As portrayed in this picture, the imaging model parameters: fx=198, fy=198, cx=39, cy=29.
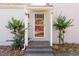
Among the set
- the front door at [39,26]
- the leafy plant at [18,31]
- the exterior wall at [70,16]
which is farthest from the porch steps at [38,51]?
the exterior wall at [70,16]

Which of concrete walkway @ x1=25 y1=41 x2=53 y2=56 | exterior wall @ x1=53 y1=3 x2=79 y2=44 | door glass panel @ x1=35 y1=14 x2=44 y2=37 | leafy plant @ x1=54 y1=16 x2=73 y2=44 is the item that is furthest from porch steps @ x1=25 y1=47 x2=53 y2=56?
exterior wall @ x1=53 y1=3 x2=79 y2=44

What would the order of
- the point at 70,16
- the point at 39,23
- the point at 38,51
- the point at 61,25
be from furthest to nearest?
the point at 70,16 → the point at 39,23 → the point at 61,25 → the point at 38,51

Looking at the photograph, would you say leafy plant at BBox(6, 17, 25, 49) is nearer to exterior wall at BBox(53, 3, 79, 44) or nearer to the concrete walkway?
the concrete walkway

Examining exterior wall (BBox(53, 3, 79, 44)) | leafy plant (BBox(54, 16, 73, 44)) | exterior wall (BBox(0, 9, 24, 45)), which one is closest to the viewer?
leafy plant (BBox(54, 16, 73, 44))

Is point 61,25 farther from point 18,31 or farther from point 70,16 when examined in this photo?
point 18,31

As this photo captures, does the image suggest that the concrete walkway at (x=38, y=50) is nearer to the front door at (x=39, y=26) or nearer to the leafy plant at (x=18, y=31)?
the leafy plant at (x=18, y=31)

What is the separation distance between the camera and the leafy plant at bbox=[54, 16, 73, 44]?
455 inches

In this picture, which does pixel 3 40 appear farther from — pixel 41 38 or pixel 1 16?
pixel 41 38

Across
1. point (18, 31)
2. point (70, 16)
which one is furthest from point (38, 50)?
point (70, 16)

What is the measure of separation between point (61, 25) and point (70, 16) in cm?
135

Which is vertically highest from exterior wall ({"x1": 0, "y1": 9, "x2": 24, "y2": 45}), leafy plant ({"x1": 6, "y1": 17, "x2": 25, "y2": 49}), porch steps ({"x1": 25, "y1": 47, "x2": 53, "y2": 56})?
exterior wall ({"x1": 0, "y1": 9, "x2": 24, "y2": 45})

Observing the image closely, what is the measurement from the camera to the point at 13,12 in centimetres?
1208

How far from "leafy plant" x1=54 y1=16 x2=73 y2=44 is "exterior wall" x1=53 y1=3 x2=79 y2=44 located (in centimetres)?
43

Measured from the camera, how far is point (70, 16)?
1255 centimetres
